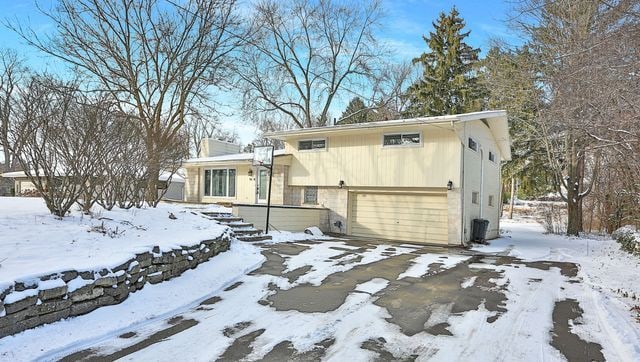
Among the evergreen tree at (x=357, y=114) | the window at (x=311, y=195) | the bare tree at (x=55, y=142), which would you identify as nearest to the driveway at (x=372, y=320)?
the bare tree at (x=55, y=142)

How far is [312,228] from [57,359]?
1102 centimetres

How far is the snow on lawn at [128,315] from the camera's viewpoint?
357cm

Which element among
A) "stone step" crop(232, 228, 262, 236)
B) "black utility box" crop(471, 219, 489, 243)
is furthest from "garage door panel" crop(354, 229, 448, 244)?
"stone step" crop(232, 228, 262, 236)

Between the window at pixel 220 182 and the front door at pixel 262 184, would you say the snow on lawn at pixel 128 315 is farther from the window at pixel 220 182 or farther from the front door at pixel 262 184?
the window at pixel 220 182

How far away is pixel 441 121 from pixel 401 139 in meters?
1.65

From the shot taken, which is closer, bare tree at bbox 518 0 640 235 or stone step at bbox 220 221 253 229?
bare tree at bbox 518 0 640 235

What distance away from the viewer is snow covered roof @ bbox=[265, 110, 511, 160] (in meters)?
12.6

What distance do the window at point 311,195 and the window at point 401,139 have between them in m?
3.40

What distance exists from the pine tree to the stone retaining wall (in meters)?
24.1

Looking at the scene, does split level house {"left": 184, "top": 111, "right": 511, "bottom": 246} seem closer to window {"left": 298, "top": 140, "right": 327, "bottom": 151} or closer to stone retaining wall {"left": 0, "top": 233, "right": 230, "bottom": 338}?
window {"left": 298, "top": 140, "right": 327, "bottom": 151}

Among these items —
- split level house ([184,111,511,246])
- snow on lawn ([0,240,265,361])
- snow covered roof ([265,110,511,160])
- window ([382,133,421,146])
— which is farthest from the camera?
window ([382,133,421,146])

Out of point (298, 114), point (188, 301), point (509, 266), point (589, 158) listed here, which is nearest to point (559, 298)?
point (509, 266)

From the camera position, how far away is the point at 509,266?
8.83 metres

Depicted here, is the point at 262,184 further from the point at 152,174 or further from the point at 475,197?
the point at 475,197
